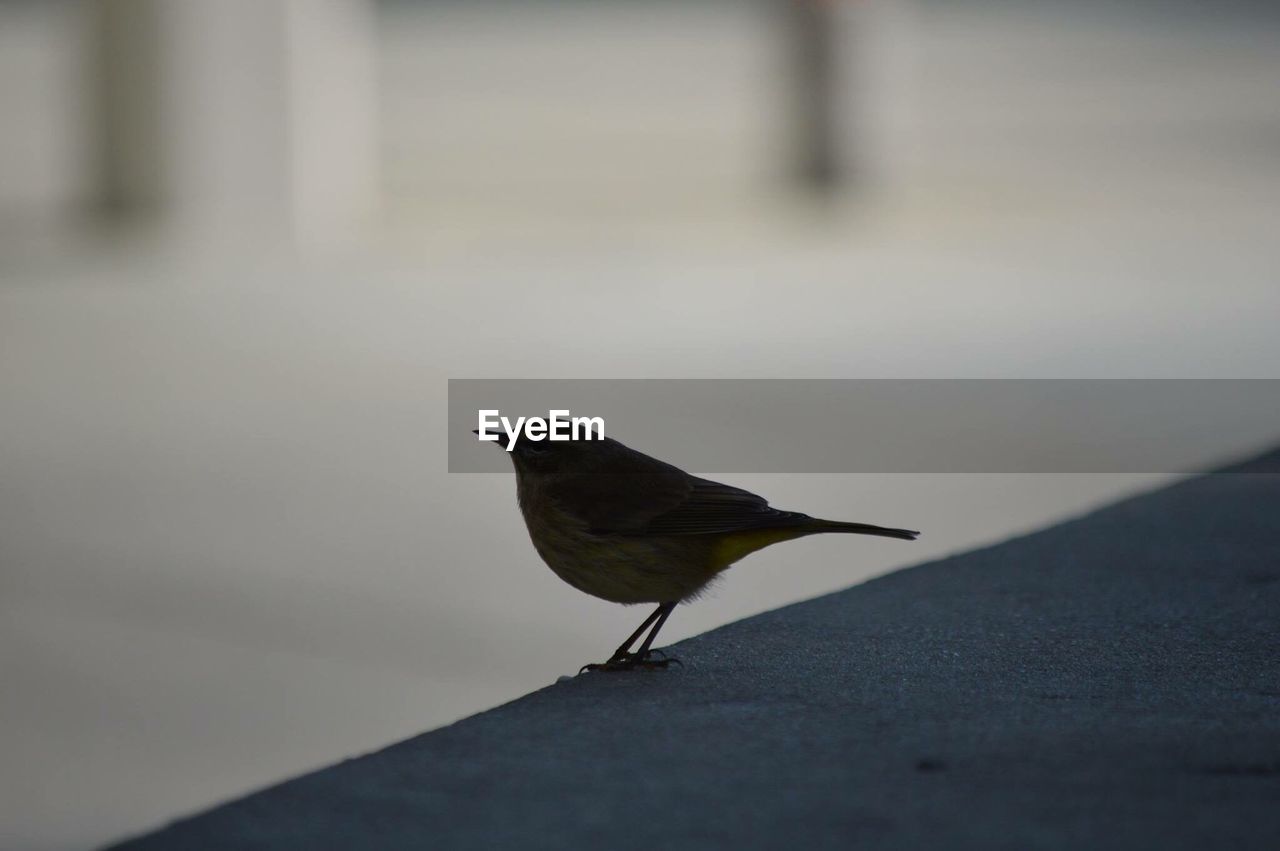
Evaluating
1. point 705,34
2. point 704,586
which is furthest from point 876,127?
point 705,34

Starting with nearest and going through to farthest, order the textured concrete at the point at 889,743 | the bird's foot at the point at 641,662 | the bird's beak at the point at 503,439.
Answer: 1. the textured concrete at the point at 889,743
2. the bird's foot at the point at 641,662
3. the bird's beak at the point at 503,439

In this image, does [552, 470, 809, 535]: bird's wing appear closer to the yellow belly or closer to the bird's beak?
the yellow belly

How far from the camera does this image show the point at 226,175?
19.3 metres

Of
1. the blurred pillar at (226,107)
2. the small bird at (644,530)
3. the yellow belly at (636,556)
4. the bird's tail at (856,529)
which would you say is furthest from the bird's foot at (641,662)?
the blurred pillar at (226,107)

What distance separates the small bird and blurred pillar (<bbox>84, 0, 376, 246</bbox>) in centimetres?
1477

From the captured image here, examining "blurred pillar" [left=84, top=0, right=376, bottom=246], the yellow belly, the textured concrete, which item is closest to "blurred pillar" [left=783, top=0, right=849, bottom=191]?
"blurred pillar" [left=84, top=0, right=376, bottom=246]

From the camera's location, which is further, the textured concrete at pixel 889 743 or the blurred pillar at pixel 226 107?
the blurred pillar at pixel 226 107

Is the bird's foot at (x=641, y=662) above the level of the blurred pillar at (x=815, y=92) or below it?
below

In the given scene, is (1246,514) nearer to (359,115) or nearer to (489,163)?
(359,115)

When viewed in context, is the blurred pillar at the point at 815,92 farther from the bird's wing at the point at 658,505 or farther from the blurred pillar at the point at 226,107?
the bird's wing at the point at 658,505

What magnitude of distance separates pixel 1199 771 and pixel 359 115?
58.4 feet

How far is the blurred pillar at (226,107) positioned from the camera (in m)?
19.1
